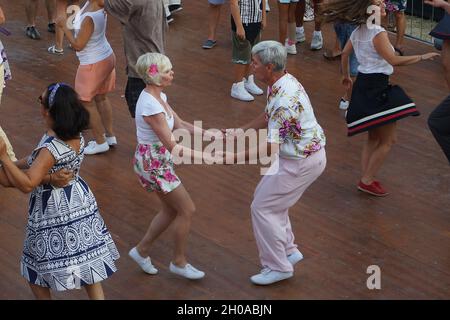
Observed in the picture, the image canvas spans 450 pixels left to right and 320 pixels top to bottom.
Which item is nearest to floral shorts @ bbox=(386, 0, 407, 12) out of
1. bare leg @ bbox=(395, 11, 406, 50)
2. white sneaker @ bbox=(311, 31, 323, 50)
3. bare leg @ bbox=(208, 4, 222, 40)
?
bare leg @ bbox=(395, 11, 406, 50)

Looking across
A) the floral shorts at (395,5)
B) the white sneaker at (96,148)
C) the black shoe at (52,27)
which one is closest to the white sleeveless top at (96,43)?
the white sneaker at (96,148)

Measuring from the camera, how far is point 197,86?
10.3 meters

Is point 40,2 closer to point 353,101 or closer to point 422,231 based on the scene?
point 353,101

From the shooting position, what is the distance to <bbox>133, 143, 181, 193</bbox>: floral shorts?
6.32 meters

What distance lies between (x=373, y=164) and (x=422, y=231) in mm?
816

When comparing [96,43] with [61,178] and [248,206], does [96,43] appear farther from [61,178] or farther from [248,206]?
A: [61,178]

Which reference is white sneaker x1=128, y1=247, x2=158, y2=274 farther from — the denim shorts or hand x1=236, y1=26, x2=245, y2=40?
the denim shorts

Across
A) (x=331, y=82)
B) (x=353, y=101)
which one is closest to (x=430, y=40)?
(x=331, y=82)

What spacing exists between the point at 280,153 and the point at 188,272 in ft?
3.55

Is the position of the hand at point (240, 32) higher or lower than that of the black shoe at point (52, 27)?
higher

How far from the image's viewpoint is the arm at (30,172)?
530 centimetres

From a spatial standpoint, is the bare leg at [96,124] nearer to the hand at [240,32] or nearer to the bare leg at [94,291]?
the hand at [240,32]

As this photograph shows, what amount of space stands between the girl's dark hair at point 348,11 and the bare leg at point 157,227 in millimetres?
2298

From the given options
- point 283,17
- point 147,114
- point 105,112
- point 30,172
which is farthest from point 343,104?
point 30,172
